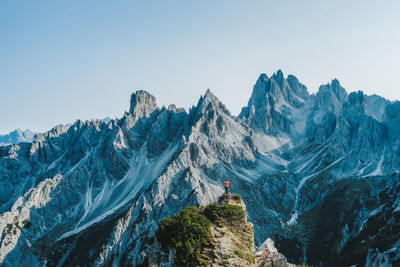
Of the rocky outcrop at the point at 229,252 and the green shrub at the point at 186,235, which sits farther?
the rocky outcrop at the point at 229,252

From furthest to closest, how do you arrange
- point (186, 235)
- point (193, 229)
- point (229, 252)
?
point (193, 229) < point (186, 235) < point (229, 252)

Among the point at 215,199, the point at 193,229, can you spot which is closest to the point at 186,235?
the point at 193,229

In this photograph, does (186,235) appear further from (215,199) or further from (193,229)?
(215,199)

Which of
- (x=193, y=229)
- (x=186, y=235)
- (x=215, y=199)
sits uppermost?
(x=215, y=199)

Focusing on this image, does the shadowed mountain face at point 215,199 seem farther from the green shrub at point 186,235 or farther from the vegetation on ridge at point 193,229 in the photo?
the green shrub at point 186,235

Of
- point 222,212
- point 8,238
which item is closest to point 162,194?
point 8,238

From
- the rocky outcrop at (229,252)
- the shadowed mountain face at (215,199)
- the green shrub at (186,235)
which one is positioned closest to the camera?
the green shrub at (186,235)

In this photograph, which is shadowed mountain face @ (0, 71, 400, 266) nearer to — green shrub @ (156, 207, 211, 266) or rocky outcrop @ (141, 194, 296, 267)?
rocky outcrop @ (141, 194, 296, 267)

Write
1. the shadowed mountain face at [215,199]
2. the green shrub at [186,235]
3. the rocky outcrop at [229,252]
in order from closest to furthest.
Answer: the green shrub at [186,235] < the rocky outcrop at [229,252] < the shadowed mountain face at [215,199]

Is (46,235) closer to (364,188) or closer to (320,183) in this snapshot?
(320,183)

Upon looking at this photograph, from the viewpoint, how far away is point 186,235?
36.1m

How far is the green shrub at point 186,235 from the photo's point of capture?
35.0 meters

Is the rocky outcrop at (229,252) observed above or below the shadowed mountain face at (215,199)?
below

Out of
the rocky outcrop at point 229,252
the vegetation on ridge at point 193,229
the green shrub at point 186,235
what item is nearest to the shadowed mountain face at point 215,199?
the rocky outcrop at point 229,252
